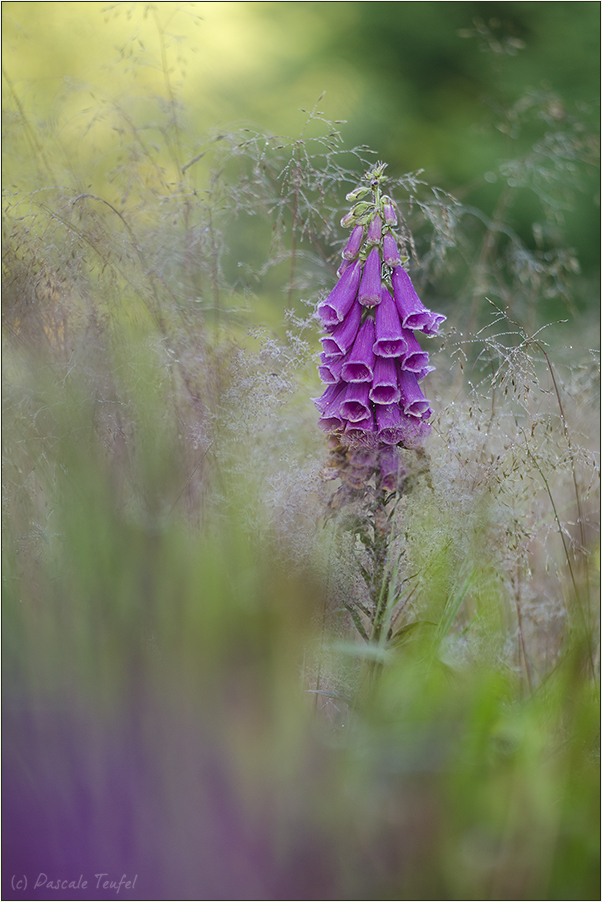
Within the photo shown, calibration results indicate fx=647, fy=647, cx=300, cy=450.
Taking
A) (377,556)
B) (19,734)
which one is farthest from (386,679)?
(19,734)

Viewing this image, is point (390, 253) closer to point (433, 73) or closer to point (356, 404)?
point (356, 404)

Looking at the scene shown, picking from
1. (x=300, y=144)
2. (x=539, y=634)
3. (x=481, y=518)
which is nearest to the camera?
(x=481, y=518)

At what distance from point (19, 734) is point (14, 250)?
36.9 inches

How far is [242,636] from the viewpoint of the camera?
2.55 feet

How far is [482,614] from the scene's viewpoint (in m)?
1.11

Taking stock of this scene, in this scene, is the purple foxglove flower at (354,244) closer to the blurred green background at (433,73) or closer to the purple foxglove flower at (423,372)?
the purple foxglove flower at (423,372)

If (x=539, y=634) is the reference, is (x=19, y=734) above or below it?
below

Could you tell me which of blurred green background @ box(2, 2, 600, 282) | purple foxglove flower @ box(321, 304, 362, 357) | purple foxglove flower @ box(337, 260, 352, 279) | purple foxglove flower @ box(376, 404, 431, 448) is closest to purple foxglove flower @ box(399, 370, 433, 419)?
purple foxglove flower @ box(376, 404, 431, 448)

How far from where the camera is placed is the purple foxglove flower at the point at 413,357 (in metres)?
1.17

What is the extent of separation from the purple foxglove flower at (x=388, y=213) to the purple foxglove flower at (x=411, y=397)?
0.27 m

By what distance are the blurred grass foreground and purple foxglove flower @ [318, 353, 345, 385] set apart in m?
0.13

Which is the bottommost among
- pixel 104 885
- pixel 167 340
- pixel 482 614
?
pixel 104 885

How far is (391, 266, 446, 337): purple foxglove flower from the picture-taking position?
116 centimetres

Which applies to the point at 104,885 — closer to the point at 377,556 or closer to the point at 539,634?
the point at 377,556
